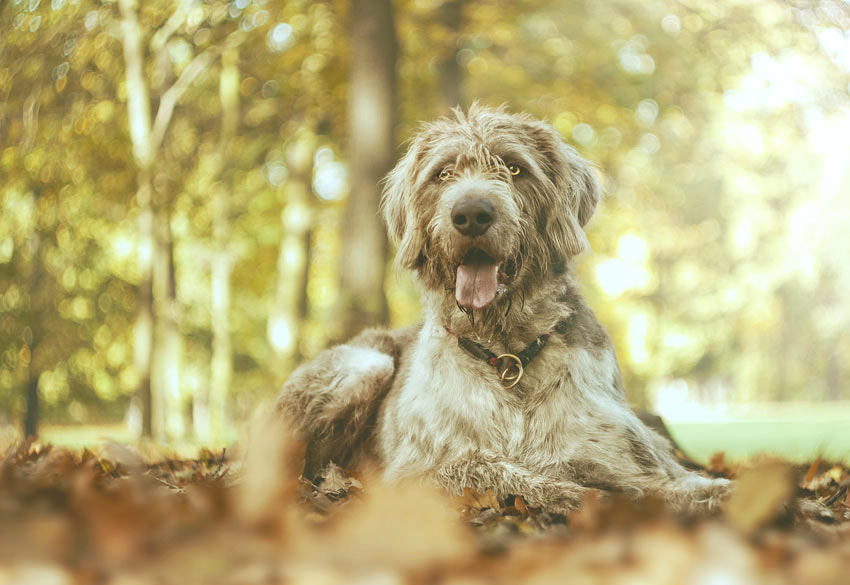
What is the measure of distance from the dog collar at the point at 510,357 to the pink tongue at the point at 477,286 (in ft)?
0.68

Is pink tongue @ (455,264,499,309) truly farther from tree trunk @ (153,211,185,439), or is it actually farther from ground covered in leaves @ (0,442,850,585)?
tree trunk @ (153,211,185,439)

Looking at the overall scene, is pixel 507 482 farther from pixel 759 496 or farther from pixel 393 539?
pixel 393 539

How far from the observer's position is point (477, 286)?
13.0ft

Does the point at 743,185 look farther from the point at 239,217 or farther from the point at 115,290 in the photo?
the point at 115,290

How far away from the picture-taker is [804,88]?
12.0 m

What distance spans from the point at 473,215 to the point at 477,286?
1.23 ft

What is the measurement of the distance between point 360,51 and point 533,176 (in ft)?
19.5

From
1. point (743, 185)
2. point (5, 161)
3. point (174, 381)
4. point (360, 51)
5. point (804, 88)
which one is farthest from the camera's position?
point (743, 185)

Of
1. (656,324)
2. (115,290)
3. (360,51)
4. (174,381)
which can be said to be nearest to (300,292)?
(174,381)

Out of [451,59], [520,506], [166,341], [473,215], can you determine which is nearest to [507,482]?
[520,506]

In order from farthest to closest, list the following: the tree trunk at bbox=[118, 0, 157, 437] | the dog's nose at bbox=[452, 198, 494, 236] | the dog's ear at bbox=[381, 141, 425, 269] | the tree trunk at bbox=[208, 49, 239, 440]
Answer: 1. the tree trunk at bbox=[208, 49, 239, 440]
2. the tree trunk at bbox=[118, 0, 157, 437]
3. the dog's ear at bbox=[381, 141, 425, 269]
4. the dog's nose at bbox=[452, 198, 494, 236]

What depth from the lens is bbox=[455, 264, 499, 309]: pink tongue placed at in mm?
3941

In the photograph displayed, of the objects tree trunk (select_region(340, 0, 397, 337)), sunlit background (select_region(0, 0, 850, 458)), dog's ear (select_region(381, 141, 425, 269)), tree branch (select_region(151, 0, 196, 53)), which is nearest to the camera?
dog's ear (select_region(381, 141, 425, 269))

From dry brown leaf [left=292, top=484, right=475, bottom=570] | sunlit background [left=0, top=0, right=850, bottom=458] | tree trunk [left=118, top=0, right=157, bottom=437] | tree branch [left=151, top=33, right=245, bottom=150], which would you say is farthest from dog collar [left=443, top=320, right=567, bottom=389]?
tree branch [left=151, top=33, right=245, bottom=150]
